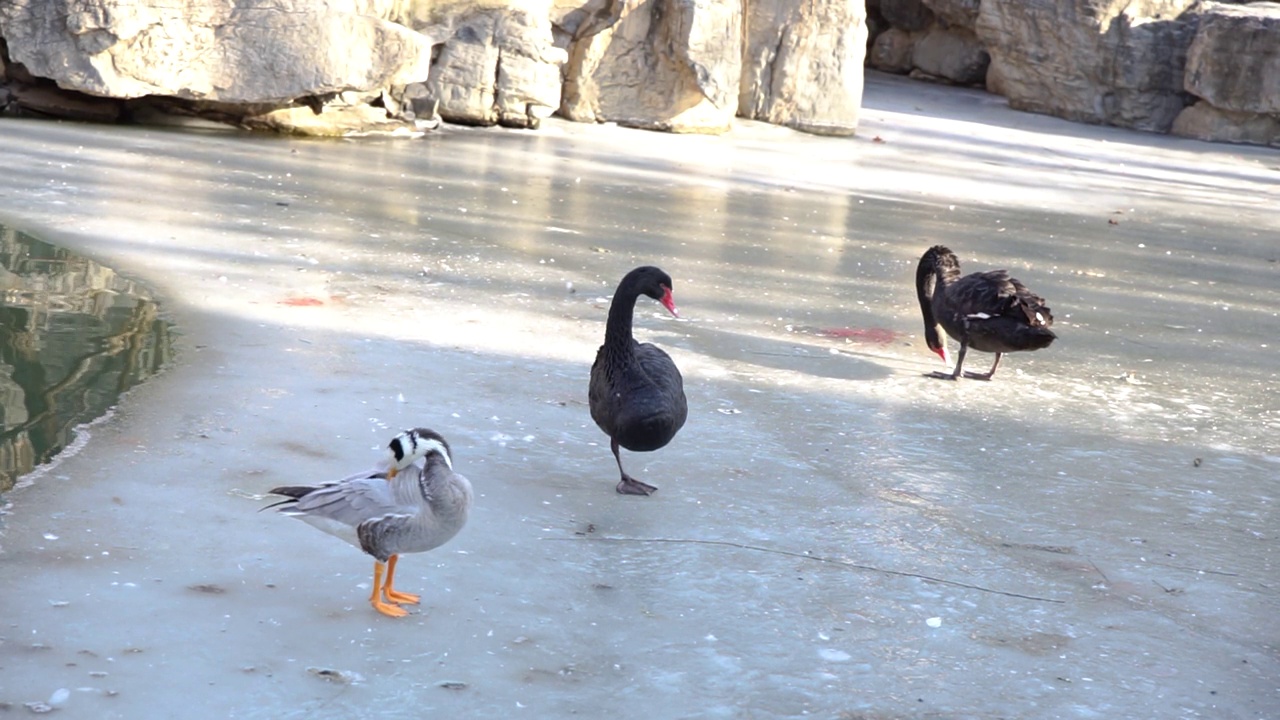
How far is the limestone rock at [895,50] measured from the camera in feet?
77.5

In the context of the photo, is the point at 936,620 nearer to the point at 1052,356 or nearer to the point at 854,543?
the point at 854,543

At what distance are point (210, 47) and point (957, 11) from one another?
1357 cm

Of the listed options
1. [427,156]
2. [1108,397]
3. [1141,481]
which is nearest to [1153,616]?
[1141,481]

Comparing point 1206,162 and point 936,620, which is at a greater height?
point 1206,162

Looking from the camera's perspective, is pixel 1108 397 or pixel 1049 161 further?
pixel 1049 161

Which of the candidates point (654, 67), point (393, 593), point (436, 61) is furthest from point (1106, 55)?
point (393, 593)

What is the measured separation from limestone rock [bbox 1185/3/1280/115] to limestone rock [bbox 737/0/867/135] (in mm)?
5367

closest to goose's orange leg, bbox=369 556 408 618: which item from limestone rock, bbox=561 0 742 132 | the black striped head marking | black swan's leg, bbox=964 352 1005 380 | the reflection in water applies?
the black striped head marking

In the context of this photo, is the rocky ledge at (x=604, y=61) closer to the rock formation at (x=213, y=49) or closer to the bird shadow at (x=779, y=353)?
the rock formation at (x=213, y=49)

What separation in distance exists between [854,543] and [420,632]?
148cm

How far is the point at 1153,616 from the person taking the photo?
389cm

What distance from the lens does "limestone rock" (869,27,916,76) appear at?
77.5ft

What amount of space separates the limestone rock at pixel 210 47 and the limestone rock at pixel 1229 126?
11374mm

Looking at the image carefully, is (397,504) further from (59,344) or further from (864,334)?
(864,334)
